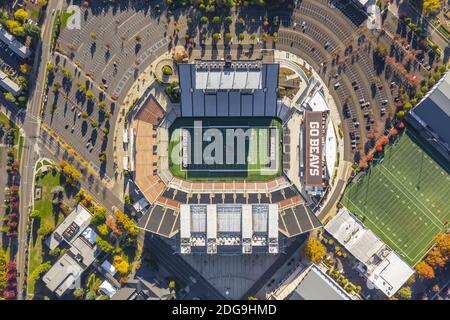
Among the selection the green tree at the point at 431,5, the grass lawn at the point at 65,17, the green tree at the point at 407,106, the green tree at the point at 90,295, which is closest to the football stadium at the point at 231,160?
the green tree at the point at 407,106

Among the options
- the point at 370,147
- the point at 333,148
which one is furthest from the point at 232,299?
the point at 370,147

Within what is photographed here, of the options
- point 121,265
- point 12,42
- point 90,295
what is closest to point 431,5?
point 121,265

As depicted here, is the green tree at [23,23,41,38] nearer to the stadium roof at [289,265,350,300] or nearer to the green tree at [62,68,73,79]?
the green tree at [62,68,73,79]

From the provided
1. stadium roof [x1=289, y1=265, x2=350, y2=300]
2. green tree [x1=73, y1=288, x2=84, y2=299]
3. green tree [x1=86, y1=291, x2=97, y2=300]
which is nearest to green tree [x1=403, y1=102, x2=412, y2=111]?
stadium roof [x1=289, y1=265, x2=350, y2=300]

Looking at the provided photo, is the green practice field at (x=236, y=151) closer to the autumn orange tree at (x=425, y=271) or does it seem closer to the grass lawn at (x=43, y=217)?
the grass lawn at (x=43, y=217)

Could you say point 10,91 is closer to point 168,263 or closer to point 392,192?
point 168,263

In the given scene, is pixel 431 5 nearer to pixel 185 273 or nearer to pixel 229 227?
pixel 229 227
